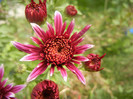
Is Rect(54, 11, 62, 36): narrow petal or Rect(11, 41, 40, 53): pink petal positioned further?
Rect(54, 11, 62, 36): narrow petal

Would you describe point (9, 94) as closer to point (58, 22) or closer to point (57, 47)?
point (57, 47)

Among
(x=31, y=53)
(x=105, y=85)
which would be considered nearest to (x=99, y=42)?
(x=105, y=85)

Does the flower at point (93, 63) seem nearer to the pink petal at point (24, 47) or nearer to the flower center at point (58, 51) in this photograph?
the flower center at point (58, 51)

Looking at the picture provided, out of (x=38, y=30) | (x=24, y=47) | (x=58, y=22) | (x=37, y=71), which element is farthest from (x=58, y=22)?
(x=37, y=71)

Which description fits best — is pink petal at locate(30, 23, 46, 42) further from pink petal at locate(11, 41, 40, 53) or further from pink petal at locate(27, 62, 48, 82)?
pink petal at locate(27, 62, 48, 82)

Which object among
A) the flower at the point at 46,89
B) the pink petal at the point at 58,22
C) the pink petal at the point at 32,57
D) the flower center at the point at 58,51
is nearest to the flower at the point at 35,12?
the pink petal at the point at 58,22

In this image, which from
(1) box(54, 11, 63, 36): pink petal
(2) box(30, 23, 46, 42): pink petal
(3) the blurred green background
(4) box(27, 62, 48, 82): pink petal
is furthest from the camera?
(3) the blurred green background

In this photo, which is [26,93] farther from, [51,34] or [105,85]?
[105,85]

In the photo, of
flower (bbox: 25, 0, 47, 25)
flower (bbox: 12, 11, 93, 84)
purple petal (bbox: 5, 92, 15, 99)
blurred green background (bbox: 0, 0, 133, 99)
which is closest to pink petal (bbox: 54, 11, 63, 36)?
flower (bbox: 12, 11, 93, 84)
